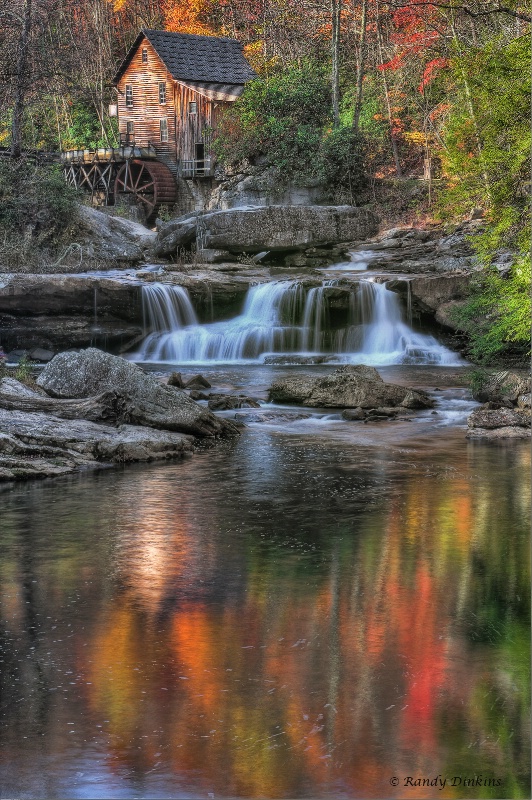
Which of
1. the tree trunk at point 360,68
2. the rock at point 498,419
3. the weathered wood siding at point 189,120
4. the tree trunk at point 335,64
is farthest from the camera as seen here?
the weathered wood siding at point 189,120

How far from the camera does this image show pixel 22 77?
33.3 m

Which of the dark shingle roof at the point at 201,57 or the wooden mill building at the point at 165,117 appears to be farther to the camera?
the dark shingle roof at the point at 201,57

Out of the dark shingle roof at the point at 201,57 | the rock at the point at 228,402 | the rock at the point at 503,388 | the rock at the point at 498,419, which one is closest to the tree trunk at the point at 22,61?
the dark shingle roof at the point at 201,57

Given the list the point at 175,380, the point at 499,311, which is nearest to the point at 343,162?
the point at 175,380

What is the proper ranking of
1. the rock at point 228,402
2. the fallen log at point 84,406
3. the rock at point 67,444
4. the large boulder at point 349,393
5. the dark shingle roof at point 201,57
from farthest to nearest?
the dark shingle roof at point 201,57 → the rock at point 228,402 → the large boulder at point 349,393 → the fallen log at point 84,406 → the rock at point 67,444

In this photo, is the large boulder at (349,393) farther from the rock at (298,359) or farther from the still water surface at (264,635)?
the rock at (298,359)

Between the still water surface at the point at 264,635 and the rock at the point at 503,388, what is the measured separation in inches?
208

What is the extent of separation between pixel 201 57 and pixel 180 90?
183 centimetres

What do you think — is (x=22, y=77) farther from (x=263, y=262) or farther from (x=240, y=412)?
(x=240, y=412)

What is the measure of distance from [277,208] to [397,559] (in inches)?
1064

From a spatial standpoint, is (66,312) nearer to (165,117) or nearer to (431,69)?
(431,69)

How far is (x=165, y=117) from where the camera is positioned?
5169 cm

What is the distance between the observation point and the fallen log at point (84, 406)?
1497 centimetres

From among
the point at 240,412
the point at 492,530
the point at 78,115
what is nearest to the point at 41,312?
the point at 240,412
